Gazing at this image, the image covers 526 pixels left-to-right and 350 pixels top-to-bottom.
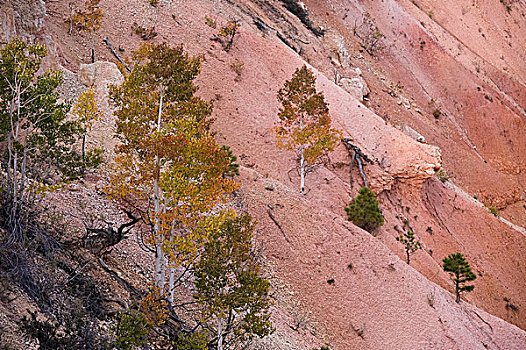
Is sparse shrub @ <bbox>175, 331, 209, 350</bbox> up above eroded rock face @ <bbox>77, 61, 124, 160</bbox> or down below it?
above

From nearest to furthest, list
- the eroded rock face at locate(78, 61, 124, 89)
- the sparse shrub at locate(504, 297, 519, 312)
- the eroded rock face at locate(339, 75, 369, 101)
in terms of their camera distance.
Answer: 1. the eroded rock face at locate(78, 61, 124, 89)
2. the sparse shrub at locate(504, 297, 519, 312)
3. the eroded rock face at locate(339, 75, 369, 101)

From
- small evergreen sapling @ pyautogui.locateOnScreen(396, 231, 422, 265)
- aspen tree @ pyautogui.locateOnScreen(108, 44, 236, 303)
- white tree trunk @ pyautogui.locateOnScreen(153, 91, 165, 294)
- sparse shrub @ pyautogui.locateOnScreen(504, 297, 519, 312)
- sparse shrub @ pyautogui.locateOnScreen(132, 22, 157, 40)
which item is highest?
aspen tree @ pyautogui.locateOnScreen(108, 44, 236, 303)

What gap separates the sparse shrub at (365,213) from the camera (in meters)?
31.3

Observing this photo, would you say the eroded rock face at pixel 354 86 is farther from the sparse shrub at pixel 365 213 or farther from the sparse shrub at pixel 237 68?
the sparse shrub at pixel 365 213

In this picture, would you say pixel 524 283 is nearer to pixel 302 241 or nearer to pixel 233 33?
pixel 302 241

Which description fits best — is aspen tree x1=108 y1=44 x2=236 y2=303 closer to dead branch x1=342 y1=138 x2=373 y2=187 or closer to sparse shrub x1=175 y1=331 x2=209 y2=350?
sparse shrub x1=175 y1=331 x2=209 y2=350

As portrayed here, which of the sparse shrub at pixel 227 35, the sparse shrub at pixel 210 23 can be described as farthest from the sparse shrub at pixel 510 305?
the sparse shrub at pixel 210 23

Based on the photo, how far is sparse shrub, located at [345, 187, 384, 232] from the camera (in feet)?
103

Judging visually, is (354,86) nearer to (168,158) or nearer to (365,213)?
(365,213)

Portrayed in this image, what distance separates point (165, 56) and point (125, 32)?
19.6 m

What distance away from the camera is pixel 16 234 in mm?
13898

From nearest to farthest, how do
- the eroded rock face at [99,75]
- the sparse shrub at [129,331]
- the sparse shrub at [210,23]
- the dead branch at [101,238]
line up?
the sparse shrub at [129,331]
the dead branch at [101,238]
the eroded rock face at [99,75]
the sparse shrub at [210,23]

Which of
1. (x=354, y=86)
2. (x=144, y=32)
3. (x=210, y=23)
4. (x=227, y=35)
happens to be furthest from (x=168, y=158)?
(x=354, y=86)

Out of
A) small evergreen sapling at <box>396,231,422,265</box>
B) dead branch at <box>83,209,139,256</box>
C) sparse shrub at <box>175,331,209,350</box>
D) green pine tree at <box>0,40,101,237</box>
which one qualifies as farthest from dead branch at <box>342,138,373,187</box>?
sparse shrub at <box>175,331,209,350</box>
